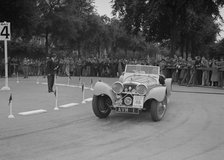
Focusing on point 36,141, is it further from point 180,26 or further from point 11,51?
point 11,51

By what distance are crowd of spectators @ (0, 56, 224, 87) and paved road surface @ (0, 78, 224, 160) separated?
9.40 metres

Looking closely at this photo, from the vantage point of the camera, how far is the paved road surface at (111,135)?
6805mm

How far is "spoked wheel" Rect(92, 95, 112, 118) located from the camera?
35.0 feet

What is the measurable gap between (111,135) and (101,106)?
247cm

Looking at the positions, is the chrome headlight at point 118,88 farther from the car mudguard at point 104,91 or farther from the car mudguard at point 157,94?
the car mudguard at point 157,94

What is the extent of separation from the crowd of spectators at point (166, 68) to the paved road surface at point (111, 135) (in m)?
9.40

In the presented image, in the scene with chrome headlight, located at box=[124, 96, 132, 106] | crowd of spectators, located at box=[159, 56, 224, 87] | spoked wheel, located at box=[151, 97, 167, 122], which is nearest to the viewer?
spoked wheel, located at box=[151, 97, 167, 122]

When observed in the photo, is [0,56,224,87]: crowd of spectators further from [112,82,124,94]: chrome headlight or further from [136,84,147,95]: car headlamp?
[136,84,147,95]: car headlamp

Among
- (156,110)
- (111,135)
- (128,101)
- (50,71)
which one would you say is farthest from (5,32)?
(111,135)

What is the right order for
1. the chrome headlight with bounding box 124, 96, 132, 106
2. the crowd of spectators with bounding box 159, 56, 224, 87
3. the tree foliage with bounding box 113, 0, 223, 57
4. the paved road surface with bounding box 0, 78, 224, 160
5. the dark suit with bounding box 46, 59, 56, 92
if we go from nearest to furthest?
the paved road surface with bounding box 0, 78, 224, 160 → the chrome headlight with bounding box 124, 96, 132, 106 → the dark suit with bounding box 46, 59, 56, 92 → the crowd of spectators with bounding box 159, 56, 224, 87 → the tree foliage with bounding box 113, 0, 223, 57

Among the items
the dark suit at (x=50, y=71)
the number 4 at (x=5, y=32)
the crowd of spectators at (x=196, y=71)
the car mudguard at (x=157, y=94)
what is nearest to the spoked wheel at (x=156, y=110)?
the car mudguard at (x=157, y=94)

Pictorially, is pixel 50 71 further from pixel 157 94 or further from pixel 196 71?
pixel 196 71

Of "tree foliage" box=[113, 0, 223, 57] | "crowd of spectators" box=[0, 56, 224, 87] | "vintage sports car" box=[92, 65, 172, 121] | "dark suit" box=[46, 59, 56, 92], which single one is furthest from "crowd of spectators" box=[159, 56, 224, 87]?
"vintage sports car" box=[92, 65, 172, 121]

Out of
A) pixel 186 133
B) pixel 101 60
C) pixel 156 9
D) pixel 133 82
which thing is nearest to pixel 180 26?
pixel 156 9
